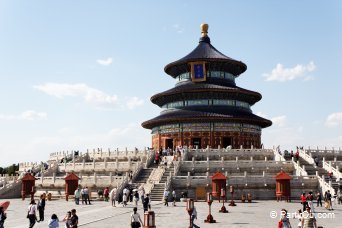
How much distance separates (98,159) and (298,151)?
23.7 meters

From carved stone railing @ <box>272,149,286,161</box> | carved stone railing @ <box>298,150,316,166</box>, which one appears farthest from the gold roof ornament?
carved stone railing @ <box>272,149,286,161</box>

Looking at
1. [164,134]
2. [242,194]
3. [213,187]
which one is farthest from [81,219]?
[164,134]

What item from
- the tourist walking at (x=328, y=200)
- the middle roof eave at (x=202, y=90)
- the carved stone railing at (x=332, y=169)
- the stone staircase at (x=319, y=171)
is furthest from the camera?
the middle roof eave at (x=202, y=90)

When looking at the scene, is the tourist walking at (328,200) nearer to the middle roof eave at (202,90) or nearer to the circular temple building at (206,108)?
the circular temple building at (206,108)

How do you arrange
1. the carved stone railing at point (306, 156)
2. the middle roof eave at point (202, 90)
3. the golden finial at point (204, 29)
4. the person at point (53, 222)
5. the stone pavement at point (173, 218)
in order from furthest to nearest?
the golden finial at point (204, 29), the middle roof eave at point (202, 90), the carved stone railing at point (306, 156), the stone pavement at point (173, 218), the person at point (53, 222)

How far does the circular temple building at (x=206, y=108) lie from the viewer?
195 feet

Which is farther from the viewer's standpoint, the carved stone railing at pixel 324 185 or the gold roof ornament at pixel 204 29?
the gold roof ornament at pixel 204 29

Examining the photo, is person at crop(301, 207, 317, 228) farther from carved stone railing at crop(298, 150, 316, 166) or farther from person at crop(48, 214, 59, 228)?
carved stone railing at crop(298, 150, 316, 166)

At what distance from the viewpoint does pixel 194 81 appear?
211 ft

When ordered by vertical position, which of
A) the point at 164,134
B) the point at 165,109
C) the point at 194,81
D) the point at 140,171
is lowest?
the point at 140,171

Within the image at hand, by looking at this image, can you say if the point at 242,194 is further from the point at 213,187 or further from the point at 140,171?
the point at 140,171

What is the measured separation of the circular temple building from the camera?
59375 millimetres

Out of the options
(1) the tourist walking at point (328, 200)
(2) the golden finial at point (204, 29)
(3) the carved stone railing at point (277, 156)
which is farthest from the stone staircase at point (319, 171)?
(2) the golden finial at point (204, 29)

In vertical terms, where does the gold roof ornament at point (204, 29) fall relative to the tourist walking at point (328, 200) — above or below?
above
